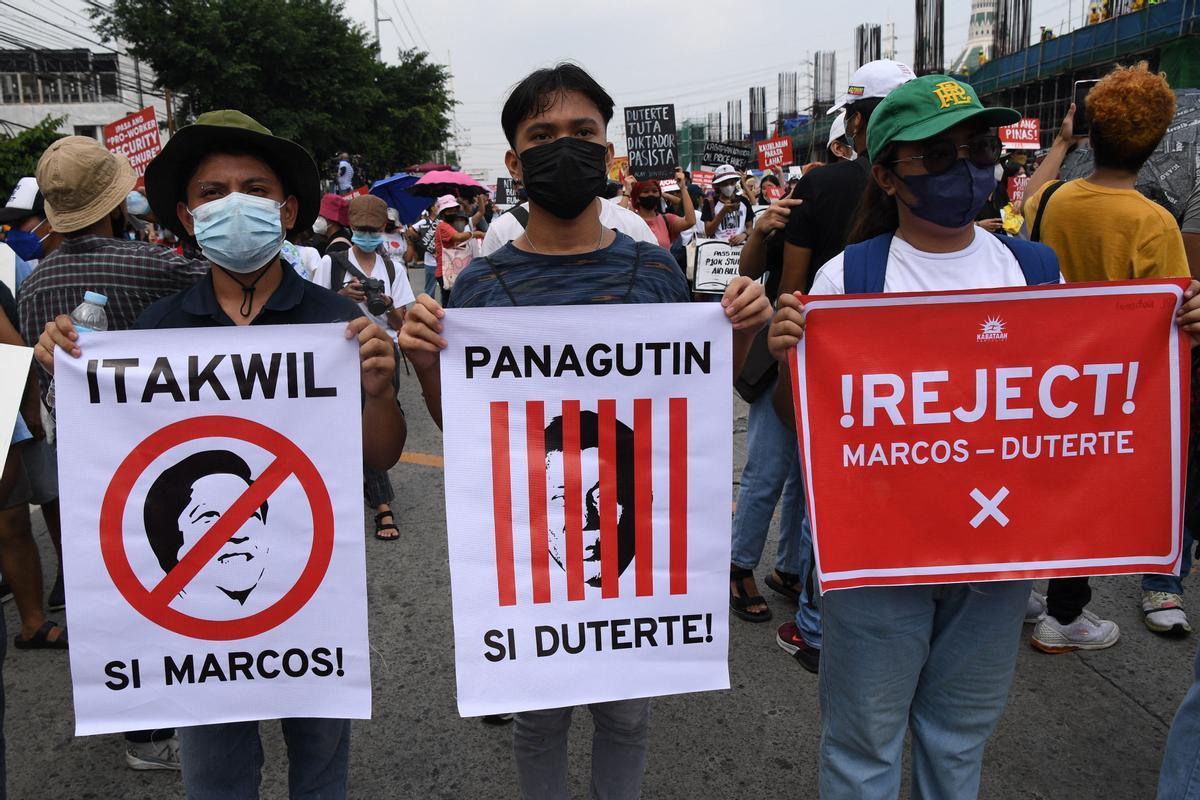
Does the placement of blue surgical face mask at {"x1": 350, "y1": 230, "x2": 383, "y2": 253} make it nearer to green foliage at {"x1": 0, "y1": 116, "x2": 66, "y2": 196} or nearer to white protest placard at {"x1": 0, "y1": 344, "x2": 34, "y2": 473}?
white protest placard at {"x1": 0, "y1": 344, "x2": 34, "y2": 473}

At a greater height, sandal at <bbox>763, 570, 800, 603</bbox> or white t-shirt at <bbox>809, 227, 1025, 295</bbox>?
white t-shirt at <bbox>809, 227, 1025, 295</bbox>

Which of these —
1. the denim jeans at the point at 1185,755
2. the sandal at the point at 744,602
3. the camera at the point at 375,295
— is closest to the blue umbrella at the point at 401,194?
the camera at the point at 375,295

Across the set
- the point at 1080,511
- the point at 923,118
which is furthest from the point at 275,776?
the point at 923,118

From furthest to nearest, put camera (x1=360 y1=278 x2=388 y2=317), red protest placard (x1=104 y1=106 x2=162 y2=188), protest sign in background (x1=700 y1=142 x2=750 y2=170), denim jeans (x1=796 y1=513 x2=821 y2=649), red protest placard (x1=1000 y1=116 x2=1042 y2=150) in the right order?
protest sign in background (x1=700 y1=142 x2=750 y2=170), red protest placard (x1=1000 y1=116 x2=1042 y2=150), red protest placard (x1=104 y1=106 x2=162 y2=188), camera (x1=360 y1=278 x2=388 y2=317), denim jeans (x1=796 y1=513 x2=821 y2=649)

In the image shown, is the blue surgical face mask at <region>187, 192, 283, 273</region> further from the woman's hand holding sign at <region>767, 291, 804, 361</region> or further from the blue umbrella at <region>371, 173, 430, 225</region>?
the blue umbrella at <region>371, 173, 430, 225</region>

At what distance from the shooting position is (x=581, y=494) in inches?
75.2

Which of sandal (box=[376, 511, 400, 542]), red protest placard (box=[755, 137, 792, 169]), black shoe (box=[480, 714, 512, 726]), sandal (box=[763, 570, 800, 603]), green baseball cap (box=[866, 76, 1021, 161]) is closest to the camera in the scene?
green baseball cap (box=[866, 76, 1021, 161])

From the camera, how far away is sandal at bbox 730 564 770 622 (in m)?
3.69

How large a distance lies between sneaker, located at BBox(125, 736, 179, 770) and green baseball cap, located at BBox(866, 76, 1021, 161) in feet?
9.28

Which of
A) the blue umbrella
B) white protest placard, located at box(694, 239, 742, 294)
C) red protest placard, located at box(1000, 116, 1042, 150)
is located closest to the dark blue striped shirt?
white protest placard, located at box(694, 239, 742, 294)

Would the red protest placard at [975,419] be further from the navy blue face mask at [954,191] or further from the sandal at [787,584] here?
the sandal at [787,584]

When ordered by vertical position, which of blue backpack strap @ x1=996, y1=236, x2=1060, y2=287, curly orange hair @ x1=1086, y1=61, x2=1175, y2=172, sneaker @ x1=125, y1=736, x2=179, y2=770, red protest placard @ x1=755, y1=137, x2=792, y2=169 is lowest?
sneaker @ x1=125, y1=736, x2=179, y2=770

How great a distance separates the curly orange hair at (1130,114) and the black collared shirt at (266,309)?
248 cm

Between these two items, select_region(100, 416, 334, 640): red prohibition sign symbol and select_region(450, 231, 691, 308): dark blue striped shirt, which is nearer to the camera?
select_region(100, 416, 334, 640): red prohibition sign symbol
